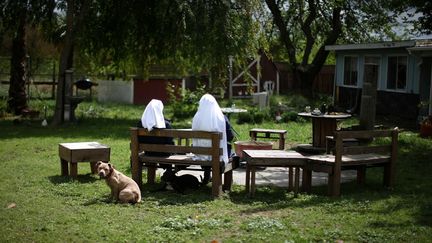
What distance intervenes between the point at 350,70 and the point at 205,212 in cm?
2139

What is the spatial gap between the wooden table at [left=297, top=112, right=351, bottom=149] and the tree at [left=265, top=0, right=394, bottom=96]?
19.8m

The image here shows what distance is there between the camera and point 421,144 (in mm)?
15711

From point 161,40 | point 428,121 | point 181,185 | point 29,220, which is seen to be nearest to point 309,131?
point 428,121

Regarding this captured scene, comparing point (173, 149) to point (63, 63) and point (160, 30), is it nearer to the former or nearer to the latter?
point (160, 30)

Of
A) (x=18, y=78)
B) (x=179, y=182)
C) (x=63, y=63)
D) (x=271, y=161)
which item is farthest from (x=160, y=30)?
(x=271, y=161)

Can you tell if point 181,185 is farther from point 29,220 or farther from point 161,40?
point 161,40

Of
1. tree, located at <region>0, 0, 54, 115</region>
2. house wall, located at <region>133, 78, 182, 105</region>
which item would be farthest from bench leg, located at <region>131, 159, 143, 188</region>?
house wall, located at <region>133, 78, 182, 105</region>

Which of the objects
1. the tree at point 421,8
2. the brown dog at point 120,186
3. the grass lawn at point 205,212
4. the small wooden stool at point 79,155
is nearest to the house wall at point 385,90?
the tree at point 421,8

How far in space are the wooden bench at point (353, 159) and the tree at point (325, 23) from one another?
2357 centimetres

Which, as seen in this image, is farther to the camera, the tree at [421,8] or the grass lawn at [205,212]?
the tree at [421,8]

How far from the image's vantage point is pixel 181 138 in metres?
9.44

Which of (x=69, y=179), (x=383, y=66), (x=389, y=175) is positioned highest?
(x=383, y=66)

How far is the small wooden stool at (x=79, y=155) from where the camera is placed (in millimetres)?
10477

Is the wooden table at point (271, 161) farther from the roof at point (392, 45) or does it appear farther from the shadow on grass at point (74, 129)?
the roof at point (392, 45)
